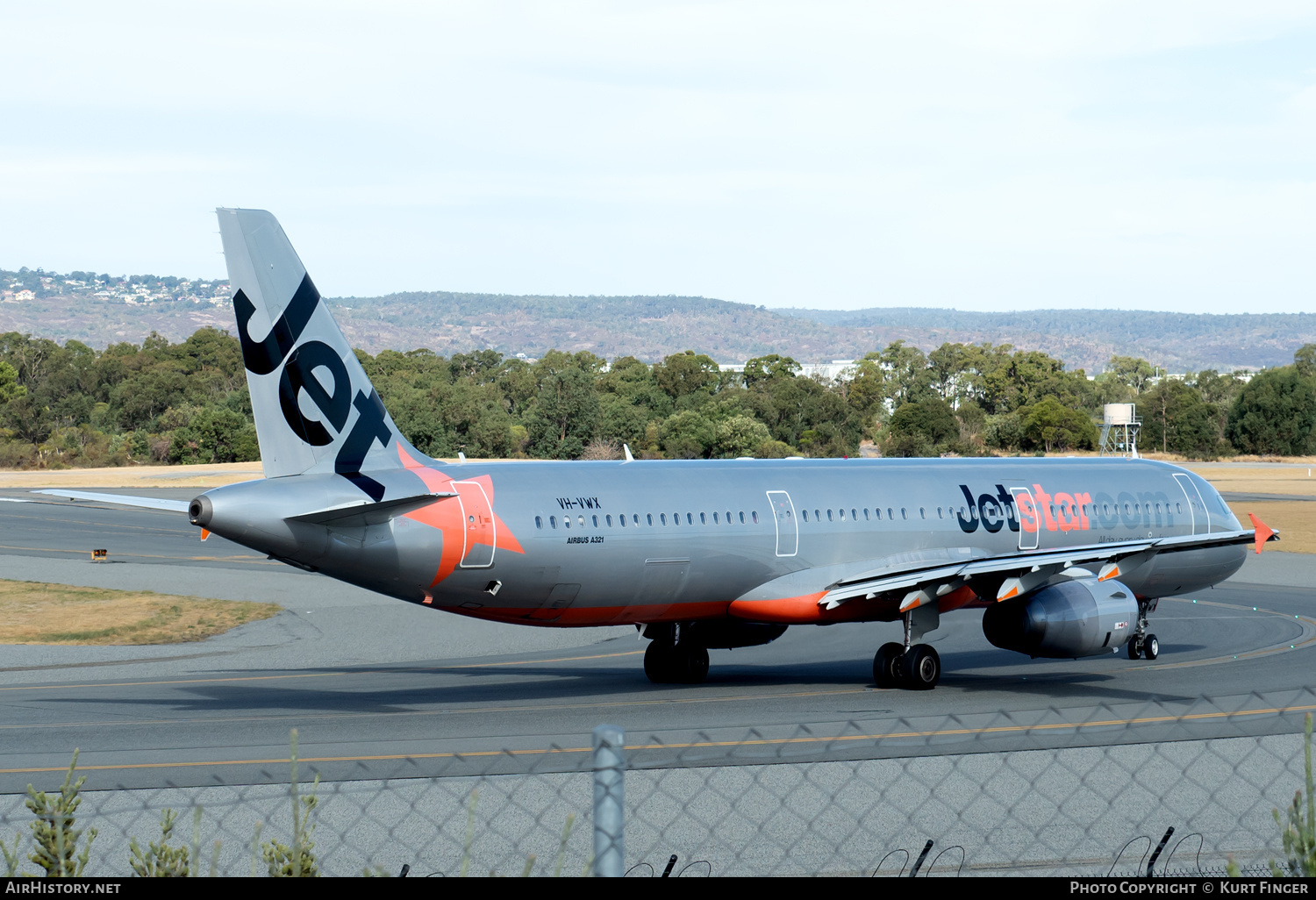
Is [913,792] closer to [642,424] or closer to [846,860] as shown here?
[846,860]

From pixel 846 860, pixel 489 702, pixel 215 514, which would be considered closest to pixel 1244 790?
pixel 846 860

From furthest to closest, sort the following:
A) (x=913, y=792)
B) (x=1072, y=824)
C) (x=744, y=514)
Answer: (x=744, y=514)
(x=913, y=792)
(x=1072, y=824)

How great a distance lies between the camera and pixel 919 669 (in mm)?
23406

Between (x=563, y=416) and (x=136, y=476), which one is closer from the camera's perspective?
(x=136, y=476)

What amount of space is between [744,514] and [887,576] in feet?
9.09

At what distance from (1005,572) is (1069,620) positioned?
1.29 m

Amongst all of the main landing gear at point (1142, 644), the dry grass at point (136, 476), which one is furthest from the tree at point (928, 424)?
the main landing gear at point (1142, 644)

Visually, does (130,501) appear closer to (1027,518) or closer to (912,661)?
(912,661)

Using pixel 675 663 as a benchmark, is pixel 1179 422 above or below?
above

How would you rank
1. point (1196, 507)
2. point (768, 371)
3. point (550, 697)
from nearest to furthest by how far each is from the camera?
point (550, 697) → point (1196, 507) → point (768, 371)

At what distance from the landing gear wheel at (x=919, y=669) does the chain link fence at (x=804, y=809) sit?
4161mm

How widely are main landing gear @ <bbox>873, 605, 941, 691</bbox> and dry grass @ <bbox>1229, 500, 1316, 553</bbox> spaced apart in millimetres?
27314

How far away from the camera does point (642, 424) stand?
128375 millimetres

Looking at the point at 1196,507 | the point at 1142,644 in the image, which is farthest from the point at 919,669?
the point at 1196,507
